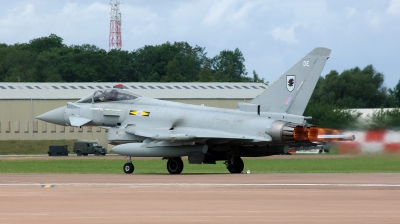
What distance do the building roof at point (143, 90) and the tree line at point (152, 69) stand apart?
78.3 ft

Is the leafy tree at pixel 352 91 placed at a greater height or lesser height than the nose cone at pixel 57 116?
greater

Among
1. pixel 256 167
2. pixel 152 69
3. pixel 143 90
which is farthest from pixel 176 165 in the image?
pixel 152 69

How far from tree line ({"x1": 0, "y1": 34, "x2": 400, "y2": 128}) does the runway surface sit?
76.9 metres

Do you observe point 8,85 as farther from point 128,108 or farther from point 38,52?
point 38,52

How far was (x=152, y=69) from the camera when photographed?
128750 millimetres

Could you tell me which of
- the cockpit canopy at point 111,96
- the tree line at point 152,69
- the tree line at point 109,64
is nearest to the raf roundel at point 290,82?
the cockpit canopy at point 111,96

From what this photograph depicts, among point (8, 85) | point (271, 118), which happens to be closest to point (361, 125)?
point (271, 118)

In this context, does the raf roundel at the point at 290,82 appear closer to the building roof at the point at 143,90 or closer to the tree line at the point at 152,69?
the building roof at the point at 143,90

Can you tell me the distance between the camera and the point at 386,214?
Answer: 15.0 metres

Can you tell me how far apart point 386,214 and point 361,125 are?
13239 millimetres

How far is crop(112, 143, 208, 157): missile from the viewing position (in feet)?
97.8

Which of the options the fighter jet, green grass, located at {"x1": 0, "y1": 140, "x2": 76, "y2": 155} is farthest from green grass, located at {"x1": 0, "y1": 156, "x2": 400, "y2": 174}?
green grass, located at {"x1": 0, "y1": 140, "x2": 76, "y2": 155}

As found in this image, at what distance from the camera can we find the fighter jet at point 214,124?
2884 centimetres

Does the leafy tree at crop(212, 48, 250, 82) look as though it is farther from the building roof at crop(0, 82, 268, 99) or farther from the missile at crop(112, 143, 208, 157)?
the missile at crop(112, 143, 208, 157)
